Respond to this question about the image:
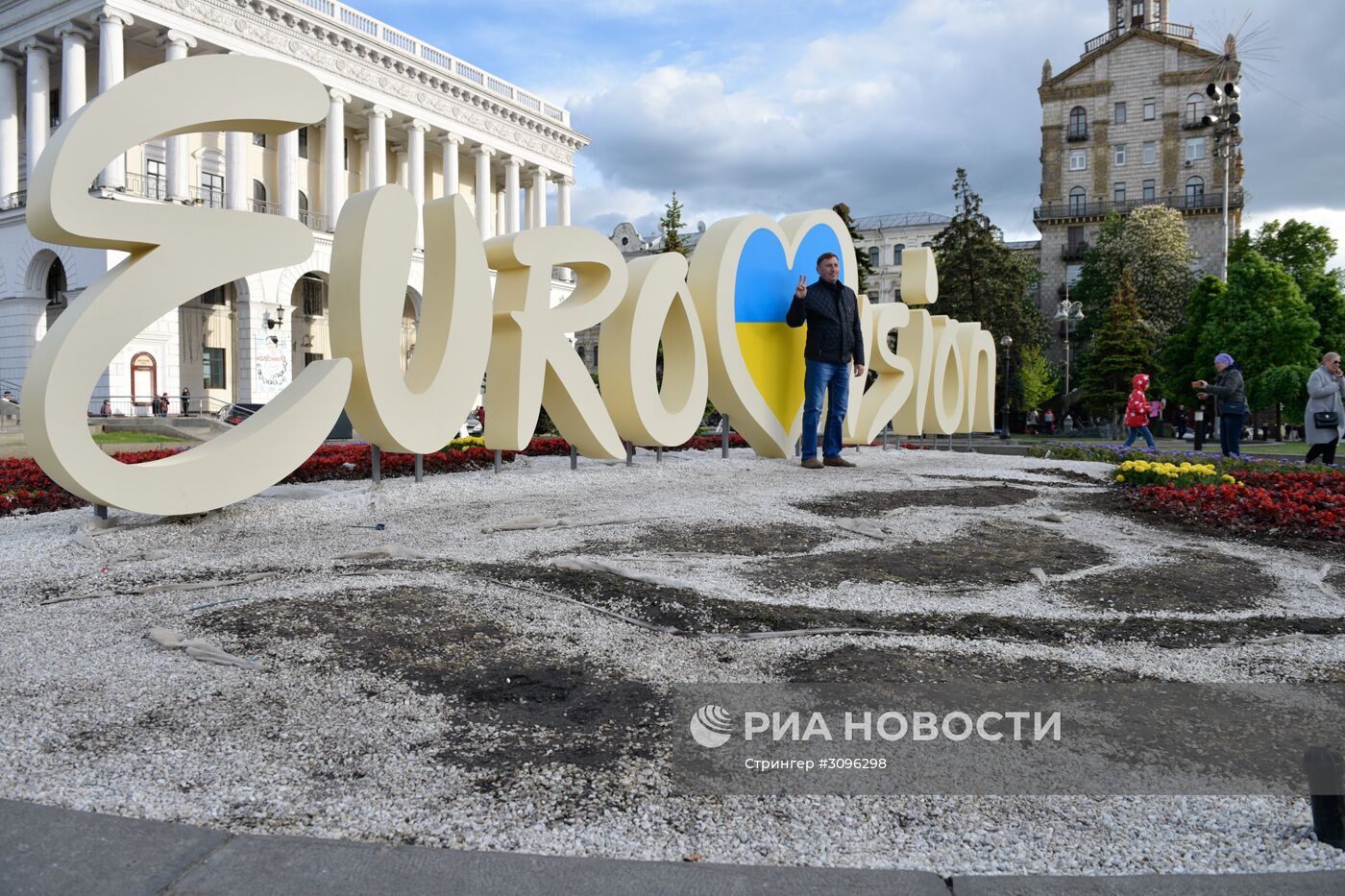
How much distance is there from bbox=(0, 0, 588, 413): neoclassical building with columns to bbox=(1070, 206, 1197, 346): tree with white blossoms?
36183mm

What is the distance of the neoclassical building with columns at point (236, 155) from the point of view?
3241 centimetres

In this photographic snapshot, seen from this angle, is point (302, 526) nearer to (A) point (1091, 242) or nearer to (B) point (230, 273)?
(B) point (230, 273)

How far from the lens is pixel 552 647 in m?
3.71

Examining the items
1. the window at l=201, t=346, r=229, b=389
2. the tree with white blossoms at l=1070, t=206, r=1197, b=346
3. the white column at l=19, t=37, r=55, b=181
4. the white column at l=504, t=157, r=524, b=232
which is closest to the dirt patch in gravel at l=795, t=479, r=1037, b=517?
the white column at l=19, t=37, r=55, b=181

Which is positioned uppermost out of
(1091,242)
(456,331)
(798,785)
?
(1091,242)

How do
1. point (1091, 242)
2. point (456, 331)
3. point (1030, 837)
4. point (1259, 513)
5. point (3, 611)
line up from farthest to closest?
point (1091, 242)
point (456, 331)
point (1259, 513)
point (3, 611)
point (1030, 837)

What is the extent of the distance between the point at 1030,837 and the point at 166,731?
250 cm

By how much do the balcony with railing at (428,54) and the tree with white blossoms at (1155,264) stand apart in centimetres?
3449

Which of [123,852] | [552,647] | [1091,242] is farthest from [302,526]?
[1091,242]

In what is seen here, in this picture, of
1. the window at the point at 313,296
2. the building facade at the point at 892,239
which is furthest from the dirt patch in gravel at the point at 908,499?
the building facade at the point at 892,239

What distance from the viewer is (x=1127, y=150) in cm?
6212

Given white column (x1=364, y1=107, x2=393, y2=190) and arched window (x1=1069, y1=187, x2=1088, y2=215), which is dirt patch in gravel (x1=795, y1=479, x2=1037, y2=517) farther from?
arched window (x1=1069, y1=187, x2=1088, y2=215)

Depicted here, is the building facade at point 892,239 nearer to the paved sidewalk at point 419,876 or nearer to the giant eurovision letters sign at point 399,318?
the giant eurovision letters sign at point 399,318

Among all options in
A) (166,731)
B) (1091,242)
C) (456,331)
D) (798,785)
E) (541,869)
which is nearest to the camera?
(541,869)
